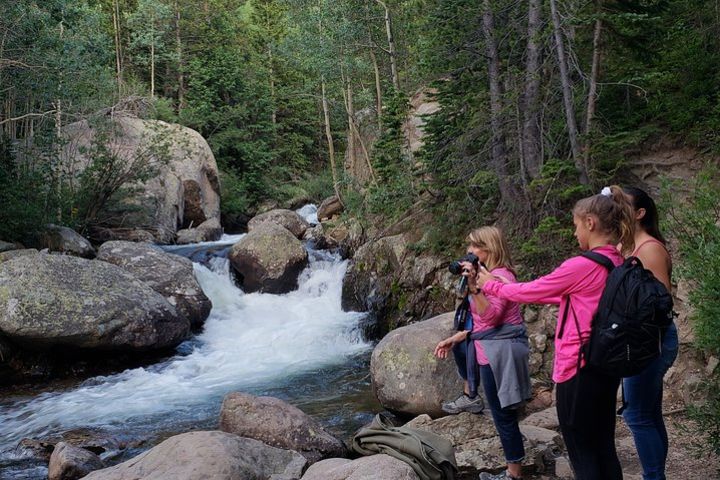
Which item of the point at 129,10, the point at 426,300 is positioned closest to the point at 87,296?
the point at 426,300

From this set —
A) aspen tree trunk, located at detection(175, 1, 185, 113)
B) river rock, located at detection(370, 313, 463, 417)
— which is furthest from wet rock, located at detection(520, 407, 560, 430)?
aspen tree trunk, located at detection(175, 1, 185, 113)

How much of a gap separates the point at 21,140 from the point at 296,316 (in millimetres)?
8314

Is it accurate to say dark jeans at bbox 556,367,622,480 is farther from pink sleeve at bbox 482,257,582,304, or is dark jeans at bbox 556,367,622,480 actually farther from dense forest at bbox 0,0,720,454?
dense forest at bbox 0,0,720,454

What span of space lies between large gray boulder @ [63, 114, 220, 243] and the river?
4298mm

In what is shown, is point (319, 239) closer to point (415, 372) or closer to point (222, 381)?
point (222, 381)

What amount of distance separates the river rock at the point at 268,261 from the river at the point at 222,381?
244 millimetres

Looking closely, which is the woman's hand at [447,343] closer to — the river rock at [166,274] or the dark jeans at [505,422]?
the dark jeans at [505,422]

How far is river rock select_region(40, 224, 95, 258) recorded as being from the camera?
38.6ft

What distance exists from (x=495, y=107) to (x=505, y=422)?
19.1 ft

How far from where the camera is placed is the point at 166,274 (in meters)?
10.7

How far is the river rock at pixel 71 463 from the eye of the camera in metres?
5.21

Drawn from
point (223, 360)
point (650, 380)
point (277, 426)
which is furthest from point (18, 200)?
point (650, 380)

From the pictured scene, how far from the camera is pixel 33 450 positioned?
599 cm

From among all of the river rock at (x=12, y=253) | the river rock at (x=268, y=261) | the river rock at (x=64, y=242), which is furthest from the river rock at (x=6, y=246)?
the river rock at (x=268, y=261)
